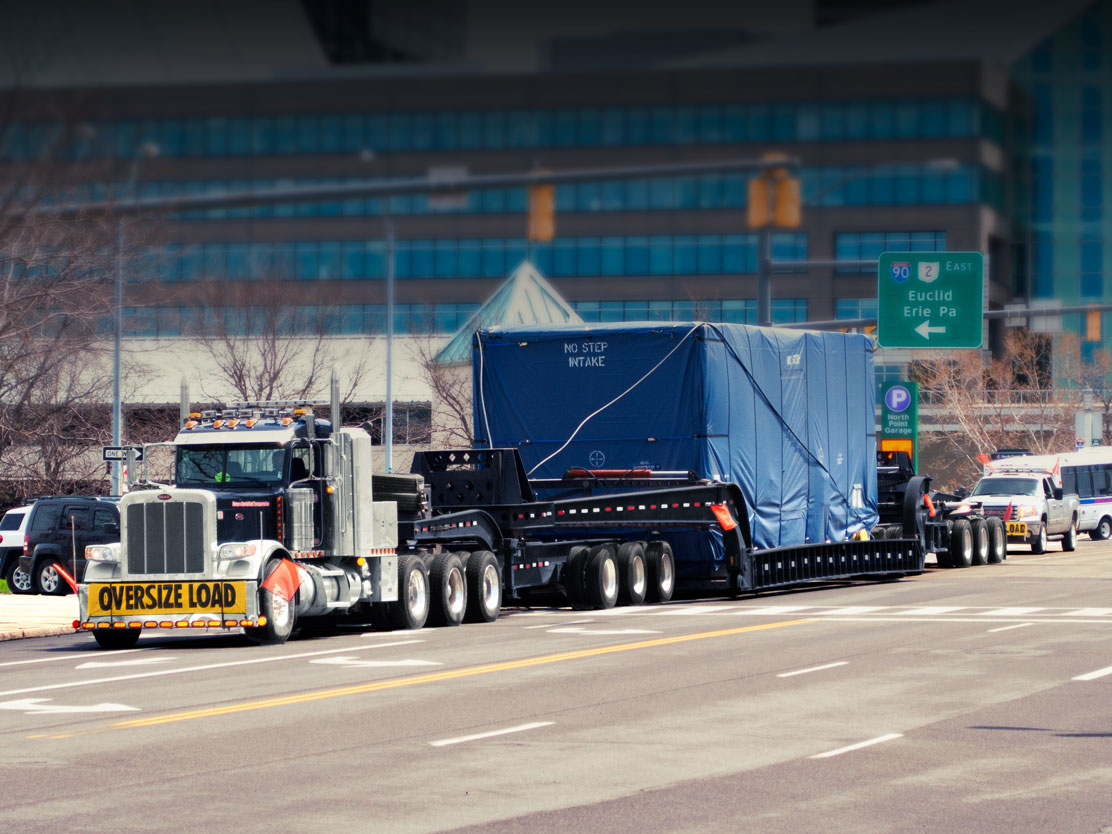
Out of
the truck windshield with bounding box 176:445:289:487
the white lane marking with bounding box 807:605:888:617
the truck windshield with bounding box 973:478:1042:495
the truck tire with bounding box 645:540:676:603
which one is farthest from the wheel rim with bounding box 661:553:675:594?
the truck windshield with bounding box 973:478:1042:495

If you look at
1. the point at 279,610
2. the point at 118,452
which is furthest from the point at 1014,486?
the point at 118,452

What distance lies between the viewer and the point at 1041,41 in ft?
357

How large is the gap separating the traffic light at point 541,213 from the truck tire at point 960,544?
2300 centimetres

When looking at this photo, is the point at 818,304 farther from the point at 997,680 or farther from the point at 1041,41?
the point at 997,680

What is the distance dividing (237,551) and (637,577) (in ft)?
28.1

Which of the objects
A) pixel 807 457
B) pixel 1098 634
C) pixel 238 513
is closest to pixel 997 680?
pixel 1098 634

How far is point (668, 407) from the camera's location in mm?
28188

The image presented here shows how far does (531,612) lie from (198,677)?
10.2 meters

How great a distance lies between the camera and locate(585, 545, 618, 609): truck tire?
26484 millimetres

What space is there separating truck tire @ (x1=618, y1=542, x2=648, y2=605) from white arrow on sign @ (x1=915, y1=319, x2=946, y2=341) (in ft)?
50.8

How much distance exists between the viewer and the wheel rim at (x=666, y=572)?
27.9 meters

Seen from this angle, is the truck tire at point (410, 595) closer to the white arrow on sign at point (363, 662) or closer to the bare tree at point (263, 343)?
the white arrow on sign at point (363, 662)

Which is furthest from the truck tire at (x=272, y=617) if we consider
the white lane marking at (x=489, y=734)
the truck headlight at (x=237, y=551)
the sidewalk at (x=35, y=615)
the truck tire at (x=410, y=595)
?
the white lane marking at (x=489, y=734)

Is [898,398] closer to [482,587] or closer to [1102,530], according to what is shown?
[1102,530]
